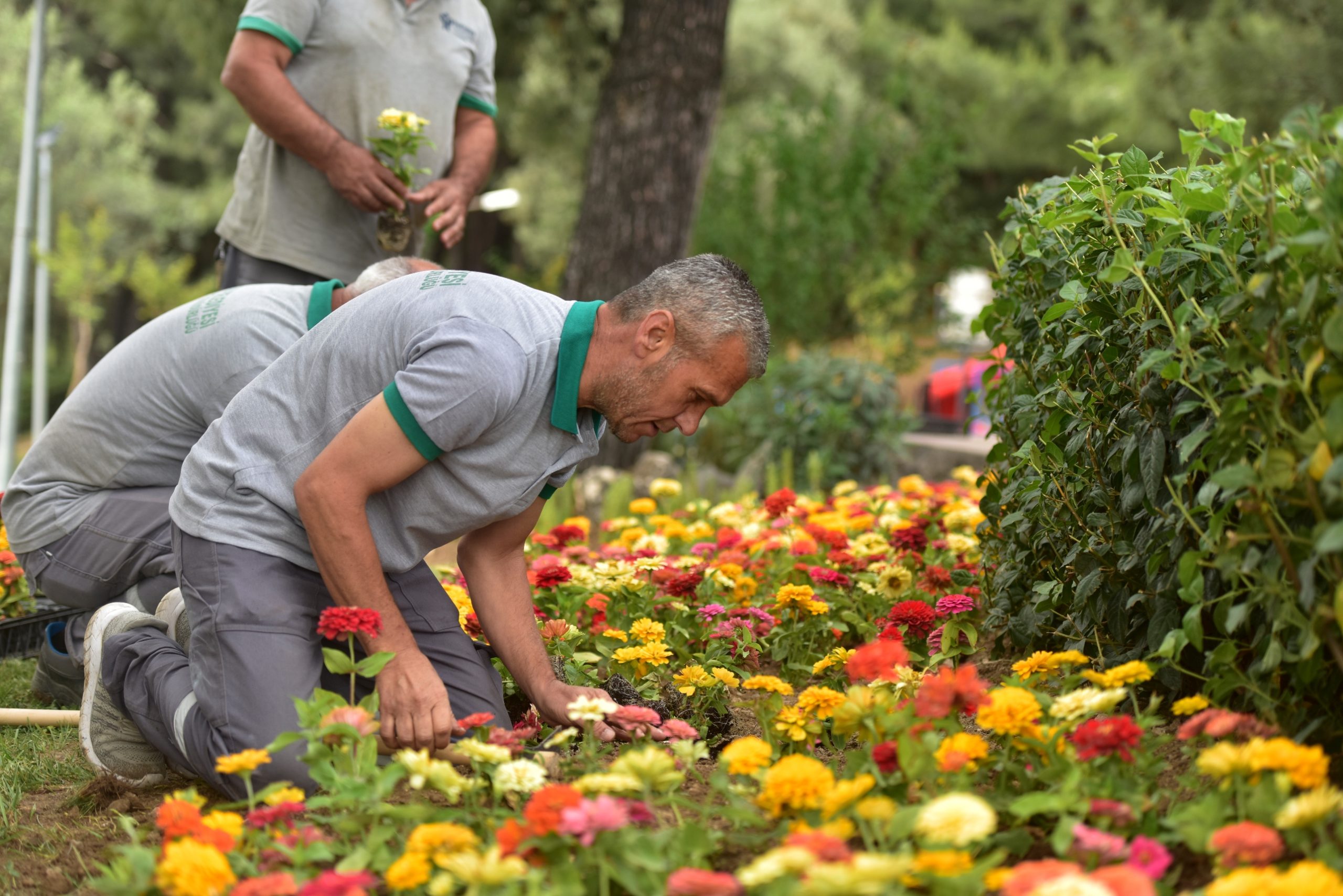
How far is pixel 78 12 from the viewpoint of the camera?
23547mm

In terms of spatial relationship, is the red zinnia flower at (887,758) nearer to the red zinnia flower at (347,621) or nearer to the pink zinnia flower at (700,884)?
the pink zinnia flower at (700,884)

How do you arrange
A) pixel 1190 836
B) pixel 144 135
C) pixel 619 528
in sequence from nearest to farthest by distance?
1. pixel 1190 836
2. pixel 619 528
3. pixel 144 135

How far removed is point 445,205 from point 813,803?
8.92 ft

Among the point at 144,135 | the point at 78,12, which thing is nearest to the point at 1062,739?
the point at 144,135

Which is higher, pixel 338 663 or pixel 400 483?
pixel 400 483

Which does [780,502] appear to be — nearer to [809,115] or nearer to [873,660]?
[873,660]

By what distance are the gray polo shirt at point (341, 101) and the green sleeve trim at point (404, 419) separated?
1.92 m

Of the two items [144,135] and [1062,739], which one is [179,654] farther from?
[144,135]

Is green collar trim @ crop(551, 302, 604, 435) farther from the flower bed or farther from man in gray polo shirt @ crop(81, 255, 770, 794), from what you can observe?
the flower bed

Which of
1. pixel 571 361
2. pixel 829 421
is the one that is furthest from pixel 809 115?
pixel 571 361

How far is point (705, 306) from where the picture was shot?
2.19m

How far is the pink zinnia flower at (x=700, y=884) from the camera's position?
4.60 feet

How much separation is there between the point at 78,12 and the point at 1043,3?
1781 centimetres

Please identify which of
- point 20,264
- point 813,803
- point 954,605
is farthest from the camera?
point 20,264
